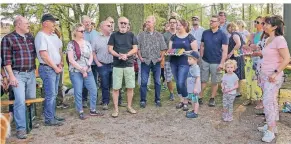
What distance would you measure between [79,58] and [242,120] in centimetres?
268

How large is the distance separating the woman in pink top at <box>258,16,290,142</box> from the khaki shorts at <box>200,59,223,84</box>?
1.50 m

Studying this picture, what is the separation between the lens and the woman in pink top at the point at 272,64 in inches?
159

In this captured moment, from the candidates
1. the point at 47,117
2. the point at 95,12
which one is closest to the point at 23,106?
the point at 47,117

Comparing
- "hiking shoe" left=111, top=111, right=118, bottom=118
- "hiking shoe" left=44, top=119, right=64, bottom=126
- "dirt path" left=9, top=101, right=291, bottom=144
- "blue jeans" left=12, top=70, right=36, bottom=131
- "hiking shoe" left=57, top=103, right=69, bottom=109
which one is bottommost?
"dirt path" left=9, top=101, right=291, bottom=144

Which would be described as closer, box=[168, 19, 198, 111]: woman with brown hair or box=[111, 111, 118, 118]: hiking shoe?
box=[111, 111, 118, 118]: hiking shoe

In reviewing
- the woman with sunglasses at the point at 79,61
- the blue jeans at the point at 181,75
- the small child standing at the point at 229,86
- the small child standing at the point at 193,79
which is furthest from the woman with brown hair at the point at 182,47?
the woman with sunglasses at the point at 79,61

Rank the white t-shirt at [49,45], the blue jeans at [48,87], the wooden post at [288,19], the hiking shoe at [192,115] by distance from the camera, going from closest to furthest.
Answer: the white t-shirt at [49,45] < the blue jeans at [48,87] < the hiking shoe at [192,115] < the wooden post at [288,19]

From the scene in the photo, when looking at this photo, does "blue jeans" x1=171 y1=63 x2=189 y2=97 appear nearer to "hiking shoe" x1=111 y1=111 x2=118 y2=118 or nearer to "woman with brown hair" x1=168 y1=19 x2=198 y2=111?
"woman with brown hair" x1=168 y1=19 x2=198 y2=111

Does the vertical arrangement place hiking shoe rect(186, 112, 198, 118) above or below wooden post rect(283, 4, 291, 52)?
below

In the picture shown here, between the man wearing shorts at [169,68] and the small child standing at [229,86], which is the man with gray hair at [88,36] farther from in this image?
the small child standing at [229,86]

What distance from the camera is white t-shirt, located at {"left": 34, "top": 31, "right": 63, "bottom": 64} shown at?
4.60 m

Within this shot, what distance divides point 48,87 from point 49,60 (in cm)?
41

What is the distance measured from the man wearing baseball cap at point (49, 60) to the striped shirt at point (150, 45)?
1.45 metres

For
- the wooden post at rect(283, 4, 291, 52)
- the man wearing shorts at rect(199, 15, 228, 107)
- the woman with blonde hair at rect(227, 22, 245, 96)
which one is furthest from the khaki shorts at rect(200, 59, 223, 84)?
the wooden post at rect(283, 4, 291, 52)
